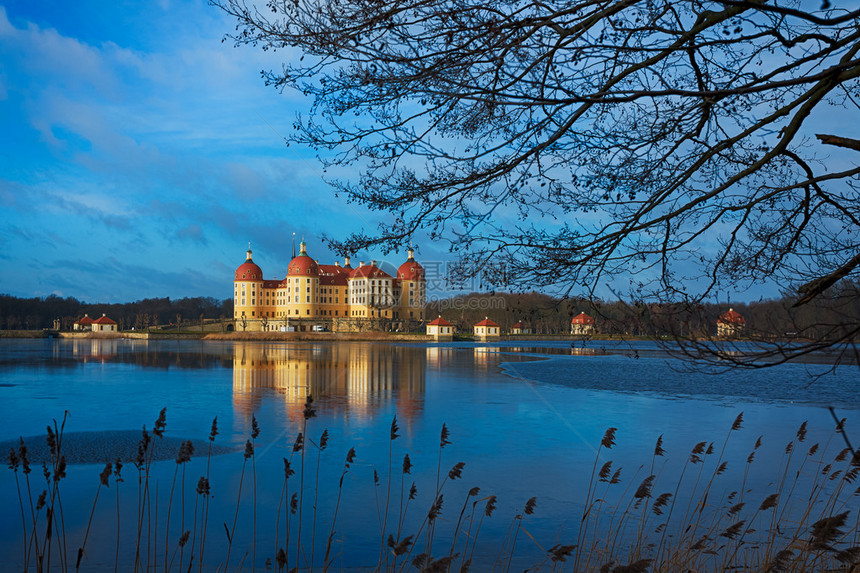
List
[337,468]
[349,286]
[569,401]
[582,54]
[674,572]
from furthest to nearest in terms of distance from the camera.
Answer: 1. [349,286]
2. [569,401]
3. [337,468]
4. [674,572]
5. [582,54]

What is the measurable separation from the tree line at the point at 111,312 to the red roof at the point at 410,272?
37.2 m

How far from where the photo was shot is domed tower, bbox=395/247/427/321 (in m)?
97.1

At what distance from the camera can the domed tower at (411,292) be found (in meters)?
97.1

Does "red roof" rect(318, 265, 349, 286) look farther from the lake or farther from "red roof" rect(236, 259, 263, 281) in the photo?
the lake

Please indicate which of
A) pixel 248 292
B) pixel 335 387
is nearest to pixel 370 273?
pixel 248 292

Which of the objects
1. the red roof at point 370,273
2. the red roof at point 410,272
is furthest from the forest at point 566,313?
the red roof at point 370,273

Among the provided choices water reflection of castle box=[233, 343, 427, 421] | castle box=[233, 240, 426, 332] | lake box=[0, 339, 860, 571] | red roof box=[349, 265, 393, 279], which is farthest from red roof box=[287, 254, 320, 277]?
lake box=[0, 339, 860, 571]

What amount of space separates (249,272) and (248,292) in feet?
9.65

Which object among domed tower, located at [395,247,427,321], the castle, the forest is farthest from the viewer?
domed tower, located at [395,247,427,321]

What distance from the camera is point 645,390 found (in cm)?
1912

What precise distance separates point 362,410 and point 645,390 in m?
8.92

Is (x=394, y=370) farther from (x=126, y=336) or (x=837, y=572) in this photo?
(x=126, y=336)

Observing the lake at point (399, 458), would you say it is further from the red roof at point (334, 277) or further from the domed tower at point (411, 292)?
the red roof at point (334, 277)

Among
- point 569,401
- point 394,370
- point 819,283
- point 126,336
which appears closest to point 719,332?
point 819,283
